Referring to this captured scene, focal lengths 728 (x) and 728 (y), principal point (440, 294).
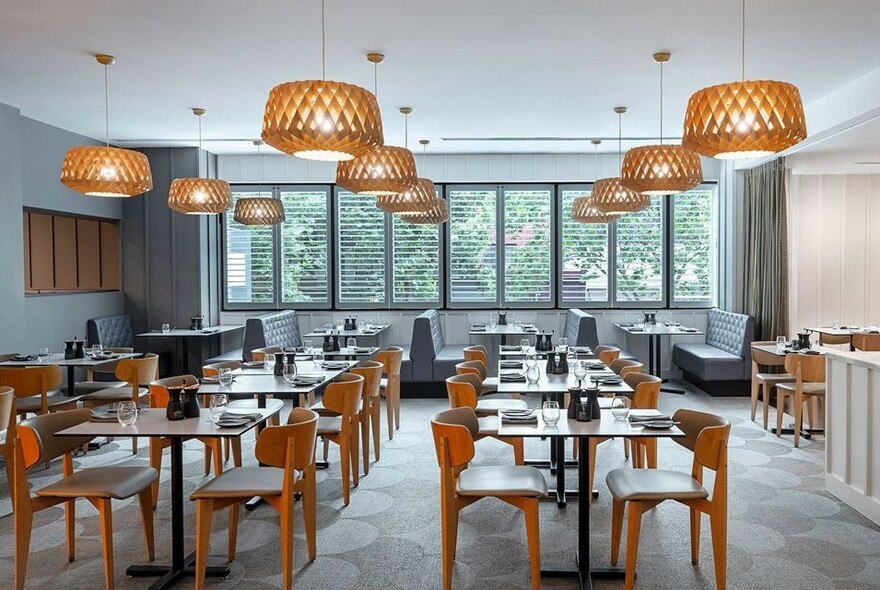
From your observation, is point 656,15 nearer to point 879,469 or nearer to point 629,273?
point 879,469

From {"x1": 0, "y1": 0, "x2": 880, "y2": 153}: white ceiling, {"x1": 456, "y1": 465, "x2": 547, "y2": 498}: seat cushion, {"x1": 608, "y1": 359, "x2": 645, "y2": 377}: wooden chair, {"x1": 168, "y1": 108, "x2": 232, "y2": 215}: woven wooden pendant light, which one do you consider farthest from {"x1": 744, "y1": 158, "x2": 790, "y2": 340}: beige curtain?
{"x1": 168, "y1": 108, "x2": 232, "y2": 215}: woven wooden pendant light

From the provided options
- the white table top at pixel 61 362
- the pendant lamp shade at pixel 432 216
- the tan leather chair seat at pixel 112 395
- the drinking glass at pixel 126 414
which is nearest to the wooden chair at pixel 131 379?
the tan leather chair seat at pixel 112 395

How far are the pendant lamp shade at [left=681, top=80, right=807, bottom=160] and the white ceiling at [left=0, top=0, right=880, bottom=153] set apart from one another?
147cm

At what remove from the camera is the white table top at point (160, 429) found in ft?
12.0

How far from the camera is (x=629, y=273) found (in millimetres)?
10781

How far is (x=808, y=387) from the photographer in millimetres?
6820

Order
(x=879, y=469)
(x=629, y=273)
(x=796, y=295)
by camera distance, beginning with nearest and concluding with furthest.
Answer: (x=879, y=469)
(x=796, y=295)
(x=629, y=273)

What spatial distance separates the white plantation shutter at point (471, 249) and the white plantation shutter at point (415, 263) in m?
0.24

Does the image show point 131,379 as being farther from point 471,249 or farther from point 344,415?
point 471,249

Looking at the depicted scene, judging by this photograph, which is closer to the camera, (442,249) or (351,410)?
(351,410)

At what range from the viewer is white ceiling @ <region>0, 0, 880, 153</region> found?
195 inches

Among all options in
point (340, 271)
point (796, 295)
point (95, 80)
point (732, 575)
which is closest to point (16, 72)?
point (95, 80)

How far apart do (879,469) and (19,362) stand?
6924 millimetres

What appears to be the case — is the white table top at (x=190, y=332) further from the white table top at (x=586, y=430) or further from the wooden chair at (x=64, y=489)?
the white table top at (x=586, y=430)
